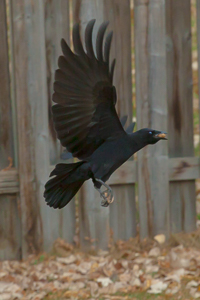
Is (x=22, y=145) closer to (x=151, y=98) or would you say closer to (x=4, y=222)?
(x=4, y=222)

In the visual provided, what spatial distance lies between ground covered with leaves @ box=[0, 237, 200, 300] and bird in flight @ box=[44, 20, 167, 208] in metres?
1.24

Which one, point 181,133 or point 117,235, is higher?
point 181,133

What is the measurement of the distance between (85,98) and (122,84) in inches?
73.2

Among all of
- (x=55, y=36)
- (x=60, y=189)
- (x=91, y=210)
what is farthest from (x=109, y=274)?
(x=55, y=36)

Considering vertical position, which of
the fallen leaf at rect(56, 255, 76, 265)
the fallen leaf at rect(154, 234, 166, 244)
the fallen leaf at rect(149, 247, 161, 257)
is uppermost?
the fallen leaf at rect(154, 234, 166, 244)

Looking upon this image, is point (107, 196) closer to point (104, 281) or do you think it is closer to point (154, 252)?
point (104, 281)

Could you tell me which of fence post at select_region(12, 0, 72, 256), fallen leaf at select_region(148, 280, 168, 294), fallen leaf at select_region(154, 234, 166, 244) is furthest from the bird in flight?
fallen leaf at select_region(154, 234, 166, 244)

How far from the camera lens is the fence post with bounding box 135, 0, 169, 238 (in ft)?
12.5

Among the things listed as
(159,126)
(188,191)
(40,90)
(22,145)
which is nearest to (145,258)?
(188,191)

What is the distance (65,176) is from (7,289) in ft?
4.38

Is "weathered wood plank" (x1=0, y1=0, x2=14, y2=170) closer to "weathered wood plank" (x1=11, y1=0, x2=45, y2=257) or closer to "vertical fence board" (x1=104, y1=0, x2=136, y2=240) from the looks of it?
"weathered wood plank" (x1=11, y1=0, x2=45, y2=257)

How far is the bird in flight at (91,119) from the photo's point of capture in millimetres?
1979

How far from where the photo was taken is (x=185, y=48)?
404cm

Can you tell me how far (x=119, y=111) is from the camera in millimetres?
3936
